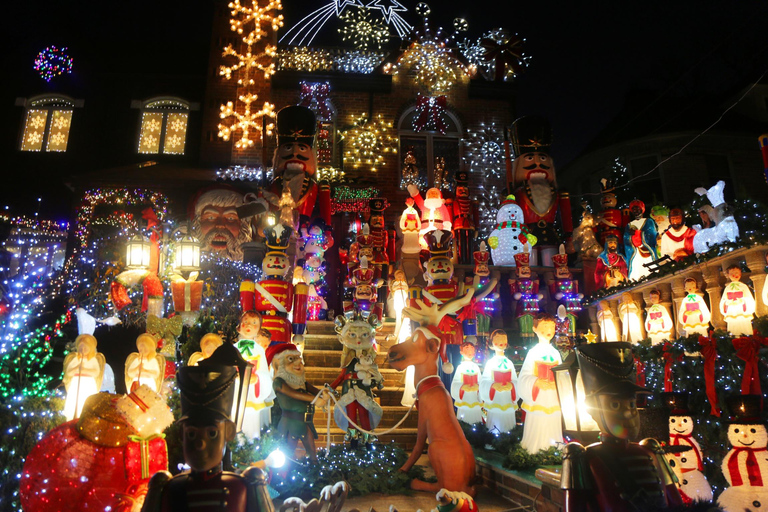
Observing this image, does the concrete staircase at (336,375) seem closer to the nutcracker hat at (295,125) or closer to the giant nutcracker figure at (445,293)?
the giant nutcracker figure at (445,293)

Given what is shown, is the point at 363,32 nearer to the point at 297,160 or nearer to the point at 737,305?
the point at 297,160

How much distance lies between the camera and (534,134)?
12.1m

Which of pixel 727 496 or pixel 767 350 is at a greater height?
pixel 767 350

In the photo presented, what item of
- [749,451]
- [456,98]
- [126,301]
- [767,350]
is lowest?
[749,451]

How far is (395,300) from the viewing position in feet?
33.9

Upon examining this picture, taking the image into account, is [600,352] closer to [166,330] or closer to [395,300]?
[166,330]

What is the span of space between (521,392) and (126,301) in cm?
588

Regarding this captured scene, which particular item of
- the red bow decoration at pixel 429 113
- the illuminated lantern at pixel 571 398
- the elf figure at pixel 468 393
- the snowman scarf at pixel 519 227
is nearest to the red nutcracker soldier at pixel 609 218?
the snowman scarf at pixel 519 227

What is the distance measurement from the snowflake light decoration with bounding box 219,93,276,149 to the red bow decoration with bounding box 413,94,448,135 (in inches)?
159

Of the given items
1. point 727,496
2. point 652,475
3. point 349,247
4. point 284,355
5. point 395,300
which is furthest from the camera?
point 349,247

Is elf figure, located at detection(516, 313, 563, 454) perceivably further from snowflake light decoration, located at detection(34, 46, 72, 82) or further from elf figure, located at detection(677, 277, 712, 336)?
snowflake light decoration, located at detection(34, 46, 72, 82)

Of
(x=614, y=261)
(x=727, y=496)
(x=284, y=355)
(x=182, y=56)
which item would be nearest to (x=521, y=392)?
(x=727, y=496)

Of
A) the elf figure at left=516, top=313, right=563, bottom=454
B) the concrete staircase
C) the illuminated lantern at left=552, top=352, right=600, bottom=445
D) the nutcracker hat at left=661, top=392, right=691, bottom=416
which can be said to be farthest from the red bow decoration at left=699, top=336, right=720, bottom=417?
the concrete staircase

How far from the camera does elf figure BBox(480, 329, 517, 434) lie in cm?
727
